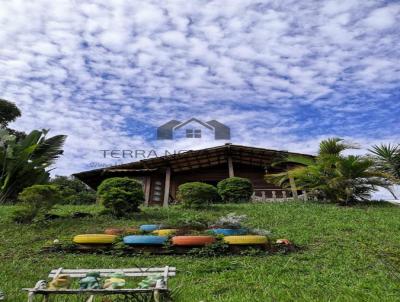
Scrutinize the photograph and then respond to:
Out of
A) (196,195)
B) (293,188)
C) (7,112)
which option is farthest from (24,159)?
(7,112)

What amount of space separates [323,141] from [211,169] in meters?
9.13

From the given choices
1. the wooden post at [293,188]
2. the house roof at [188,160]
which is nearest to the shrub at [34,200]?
the house roof at [188,160]

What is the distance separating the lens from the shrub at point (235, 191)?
16125 millimetres

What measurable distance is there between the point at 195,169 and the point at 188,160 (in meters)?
1.85

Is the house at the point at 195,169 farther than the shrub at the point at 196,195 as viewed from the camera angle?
Yes

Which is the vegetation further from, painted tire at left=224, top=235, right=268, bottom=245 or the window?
the window

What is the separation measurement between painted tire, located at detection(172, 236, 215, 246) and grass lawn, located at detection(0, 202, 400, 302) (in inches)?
15.6

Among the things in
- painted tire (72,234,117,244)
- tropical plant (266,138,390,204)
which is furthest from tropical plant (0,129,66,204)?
tropical plant (266,138,390,204)

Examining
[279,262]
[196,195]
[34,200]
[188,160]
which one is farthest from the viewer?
[188,160]

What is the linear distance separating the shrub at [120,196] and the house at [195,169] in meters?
6.14

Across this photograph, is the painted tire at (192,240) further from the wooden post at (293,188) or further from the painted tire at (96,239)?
the wooden post at (293,188)

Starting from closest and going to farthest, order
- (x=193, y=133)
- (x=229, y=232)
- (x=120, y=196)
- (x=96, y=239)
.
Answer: (x=96, y=239)
(x=229, y=232)
(x=120, y=196)
(x=193, y=133)

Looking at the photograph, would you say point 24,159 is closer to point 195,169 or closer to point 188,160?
point 188,160

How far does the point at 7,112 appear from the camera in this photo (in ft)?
86.6
